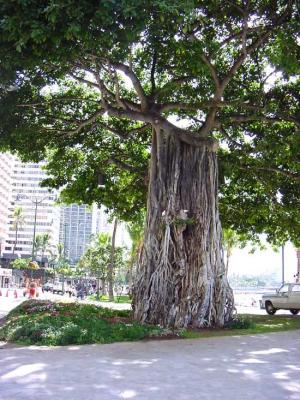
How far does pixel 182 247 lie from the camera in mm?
12406

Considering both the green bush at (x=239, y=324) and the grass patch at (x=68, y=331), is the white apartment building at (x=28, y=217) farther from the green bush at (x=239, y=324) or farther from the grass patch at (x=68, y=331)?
the grass patch at (x=68, y=331)

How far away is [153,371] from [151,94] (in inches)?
363

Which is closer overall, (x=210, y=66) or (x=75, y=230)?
(x=210, y=66)

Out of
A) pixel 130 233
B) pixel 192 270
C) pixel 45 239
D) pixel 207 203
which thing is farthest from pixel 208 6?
pixel 45 239

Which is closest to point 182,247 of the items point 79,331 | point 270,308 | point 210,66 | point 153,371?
point 79,331

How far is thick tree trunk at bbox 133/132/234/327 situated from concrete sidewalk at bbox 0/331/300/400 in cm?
254

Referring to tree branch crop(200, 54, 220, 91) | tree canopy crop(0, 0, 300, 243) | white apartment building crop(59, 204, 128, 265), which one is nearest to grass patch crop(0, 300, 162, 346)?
tree canopy crop(0, 0, 300, 243)

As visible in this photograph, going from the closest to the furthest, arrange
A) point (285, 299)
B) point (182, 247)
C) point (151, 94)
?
1. point (182, 247)
2. point (151, 94)
3. point (285, 299)

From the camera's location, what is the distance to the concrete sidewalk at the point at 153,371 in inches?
215

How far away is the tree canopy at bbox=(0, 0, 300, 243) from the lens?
8055 mm

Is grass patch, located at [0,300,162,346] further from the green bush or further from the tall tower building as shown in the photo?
the tall tower building

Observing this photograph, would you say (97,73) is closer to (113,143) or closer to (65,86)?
(65,86)

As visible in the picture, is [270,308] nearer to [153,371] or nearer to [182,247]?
[182,247]

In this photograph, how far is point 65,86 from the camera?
55.1ft
